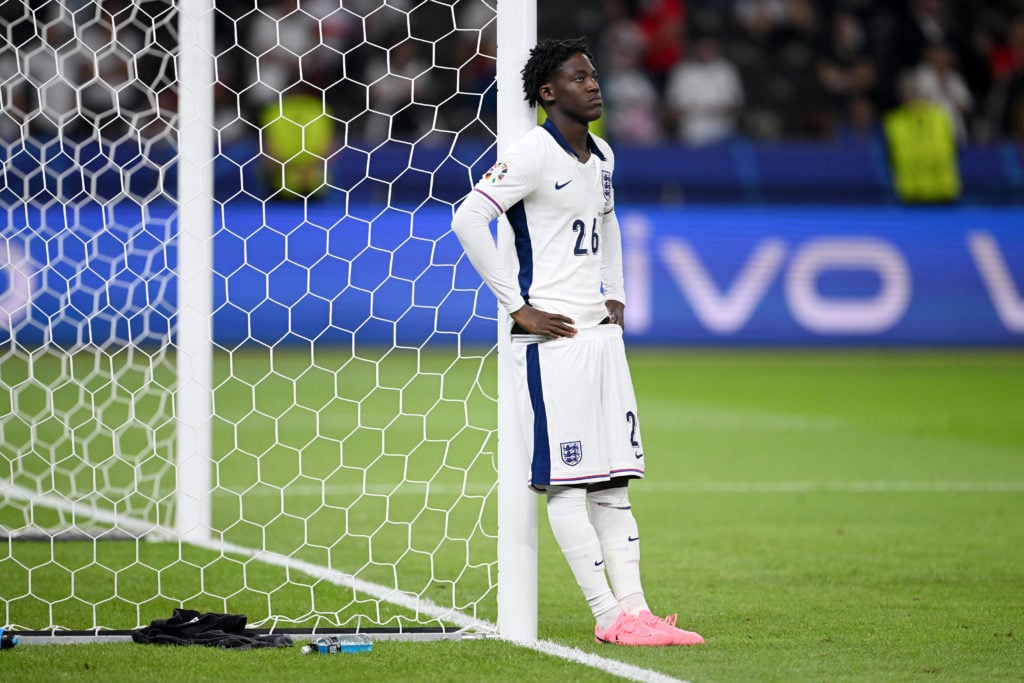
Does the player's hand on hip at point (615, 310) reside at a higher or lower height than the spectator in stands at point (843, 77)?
lower

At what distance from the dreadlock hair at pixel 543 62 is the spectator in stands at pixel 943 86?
12709 millimetres

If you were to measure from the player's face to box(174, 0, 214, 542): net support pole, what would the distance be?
198cm

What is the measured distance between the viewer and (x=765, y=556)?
6.28 metres

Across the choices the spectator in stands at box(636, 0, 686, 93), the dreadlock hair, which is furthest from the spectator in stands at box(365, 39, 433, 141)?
the dreadlock hair

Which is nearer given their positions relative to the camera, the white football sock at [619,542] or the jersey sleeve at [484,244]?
the jersey sleeve at [484,244]

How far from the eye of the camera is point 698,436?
33.2 feet

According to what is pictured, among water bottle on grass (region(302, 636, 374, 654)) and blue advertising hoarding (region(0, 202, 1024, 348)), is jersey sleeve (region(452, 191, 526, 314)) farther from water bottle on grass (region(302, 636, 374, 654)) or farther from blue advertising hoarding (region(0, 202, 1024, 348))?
blue advertising hoarding (region(0, 202, 1024, 348))

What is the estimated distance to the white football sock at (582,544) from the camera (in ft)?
15.3

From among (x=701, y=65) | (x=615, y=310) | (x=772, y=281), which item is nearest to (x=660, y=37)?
(x=701, y=65)

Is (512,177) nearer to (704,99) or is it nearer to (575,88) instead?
(575,88)

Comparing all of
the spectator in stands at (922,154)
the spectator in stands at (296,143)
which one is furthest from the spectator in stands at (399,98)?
the spectator in stands at (922,154)

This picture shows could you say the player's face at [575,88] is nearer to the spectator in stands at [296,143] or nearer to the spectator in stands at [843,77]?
the spectator in stands at [296,143]

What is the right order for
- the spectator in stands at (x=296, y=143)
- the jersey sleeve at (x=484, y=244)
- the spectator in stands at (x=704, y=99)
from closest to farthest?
the jersey sleeve at (x=484, y=244)
the spectator in stands at (x=296, y=143)
the spectator in stands at (x=704, y=99)

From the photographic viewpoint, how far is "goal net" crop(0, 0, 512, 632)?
568cm
